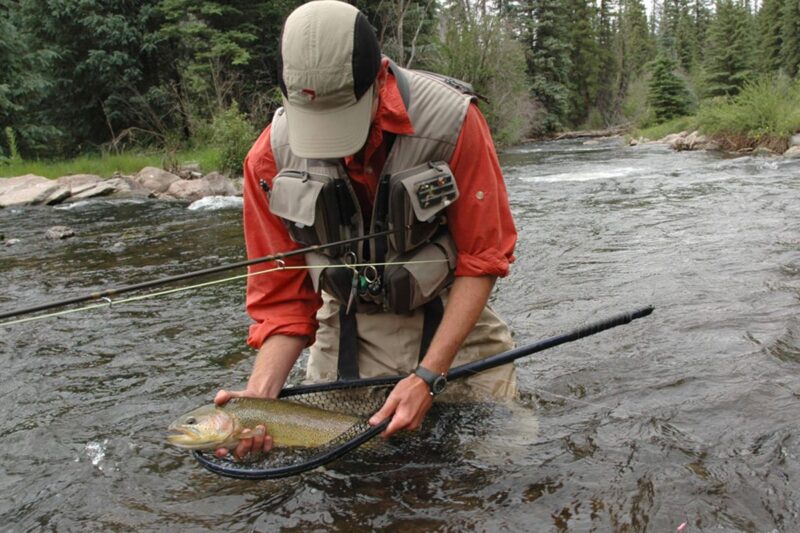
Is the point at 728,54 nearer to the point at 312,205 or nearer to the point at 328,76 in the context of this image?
→ the point at 312,205

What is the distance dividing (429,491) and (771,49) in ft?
198

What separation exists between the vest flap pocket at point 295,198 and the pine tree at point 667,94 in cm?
4252

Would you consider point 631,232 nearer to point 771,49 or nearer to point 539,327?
point 539,327

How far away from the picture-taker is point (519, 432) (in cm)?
357

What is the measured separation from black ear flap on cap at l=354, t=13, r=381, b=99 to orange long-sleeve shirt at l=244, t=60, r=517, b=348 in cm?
25

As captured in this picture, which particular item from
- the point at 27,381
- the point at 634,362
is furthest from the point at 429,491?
the point at 27,381

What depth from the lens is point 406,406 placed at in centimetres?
277

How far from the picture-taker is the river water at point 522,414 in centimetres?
301

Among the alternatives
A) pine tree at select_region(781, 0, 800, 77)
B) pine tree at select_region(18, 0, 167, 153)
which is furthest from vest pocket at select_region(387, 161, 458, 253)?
pine tree at select_region(781, 0, 800, 77)

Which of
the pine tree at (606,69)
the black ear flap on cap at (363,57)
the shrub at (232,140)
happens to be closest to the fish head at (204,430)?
the black ear flap on cap at (363,57)

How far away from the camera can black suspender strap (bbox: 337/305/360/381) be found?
348 centimetres

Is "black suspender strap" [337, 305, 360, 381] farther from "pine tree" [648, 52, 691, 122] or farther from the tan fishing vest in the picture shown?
"pine tree" [648, 52, 691, 122]

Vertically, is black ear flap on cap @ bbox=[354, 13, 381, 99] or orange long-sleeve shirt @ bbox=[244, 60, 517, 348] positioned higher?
black ear flap on cap @ bbox=[354, 13, 381, 99]

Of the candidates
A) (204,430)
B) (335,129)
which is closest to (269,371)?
(204,430)
